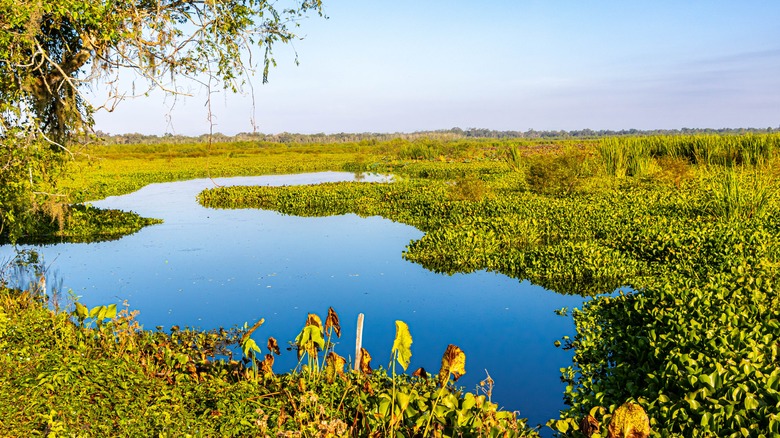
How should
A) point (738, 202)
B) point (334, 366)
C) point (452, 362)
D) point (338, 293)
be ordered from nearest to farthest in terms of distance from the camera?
point (452, 362), point (334, 366), point (338, 293), point (738, 202)

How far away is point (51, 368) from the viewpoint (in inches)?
241

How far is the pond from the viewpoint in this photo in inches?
319

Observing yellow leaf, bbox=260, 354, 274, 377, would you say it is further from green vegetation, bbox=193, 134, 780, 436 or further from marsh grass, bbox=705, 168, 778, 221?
marsh grass, bbox=705, 168, 778, 221

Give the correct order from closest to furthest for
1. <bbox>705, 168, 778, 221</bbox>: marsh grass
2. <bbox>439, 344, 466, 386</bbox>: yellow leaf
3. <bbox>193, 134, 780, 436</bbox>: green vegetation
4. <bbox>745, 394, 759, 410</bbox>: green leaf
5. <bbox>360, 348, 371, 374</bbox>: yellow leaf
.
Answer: <bbox>745, 394, 759, 410</bbox>: green leaf → <bbox>439, 344, 466, 386</bbox>: yellow leaf → <bbox>193, 134, 780, 436</bbox>: green vegetation → <bbox>360, 348, 371, 374</bbox>: yellow leaf → <bbox>705, 168, 778, 221</bbox>: marsh grass

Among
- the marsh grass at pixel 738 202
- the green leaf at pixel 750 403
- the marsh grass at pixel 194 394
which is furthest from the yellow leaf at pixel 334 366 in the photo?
the marsh grass at pixel 738 202

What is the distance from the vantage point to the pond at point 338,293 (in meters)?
8.10

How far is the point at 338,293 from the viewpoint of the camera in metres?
11.2

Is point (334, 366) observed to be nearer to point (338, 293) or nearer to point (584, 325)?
point (584, 325)

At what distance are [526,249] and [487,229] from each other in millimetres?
1586

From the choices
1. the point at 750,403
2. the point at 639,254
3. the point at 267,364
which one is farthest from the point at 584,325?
the point at 267,364


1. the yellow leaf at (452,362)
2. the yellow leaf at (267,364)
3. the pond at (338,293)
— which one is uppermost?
the yellow leaf at (452,362)

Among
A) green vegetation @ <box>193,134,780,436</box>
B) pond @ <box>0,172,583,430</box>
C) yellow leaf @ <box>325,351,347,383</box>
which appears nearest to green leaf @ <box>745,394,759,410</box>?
green vegetation @ <box>193,134,780,436</box>

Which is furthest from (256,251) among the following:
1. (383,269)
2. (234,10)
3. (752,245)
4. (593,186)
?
(593,186)

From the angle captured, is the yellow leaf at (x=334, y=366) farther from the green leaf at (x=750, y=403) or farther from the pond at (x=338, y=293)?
the green leaf at (x=750, y=403)
